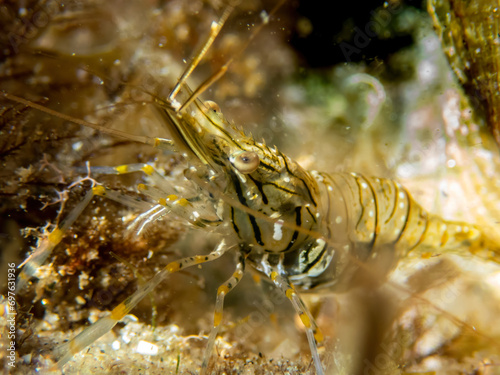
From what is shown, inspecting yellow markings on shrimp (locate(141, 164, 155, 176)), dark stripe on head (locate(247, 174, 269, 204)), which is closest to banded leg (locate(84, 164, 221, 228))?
yellow markings on shrimp (locate(141, 164, 155, 176))

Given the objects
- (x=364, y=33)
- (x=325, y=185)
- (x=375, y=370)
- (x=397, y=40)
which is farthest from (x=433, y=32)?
(x=375, y=370)

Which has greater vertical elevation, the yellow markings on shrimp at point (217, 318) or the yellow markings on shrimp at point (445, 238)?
the yellow markings on shrimp at point (445, 238)

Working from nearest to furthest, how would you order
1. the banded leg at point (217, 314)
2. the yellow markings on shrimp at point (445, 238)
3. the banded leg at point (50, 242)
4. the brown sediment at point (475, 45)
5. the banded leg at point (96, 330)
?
the banded leg at point (96, 330) < the banded leg at point (217, 314) < the banded leg at point (50, 242) < the brown sediment at point (475, 45) < the yellow markings on shrimp at point (445, 238)

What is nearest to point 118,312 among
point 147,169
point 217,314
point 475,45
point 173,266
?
point 173,266

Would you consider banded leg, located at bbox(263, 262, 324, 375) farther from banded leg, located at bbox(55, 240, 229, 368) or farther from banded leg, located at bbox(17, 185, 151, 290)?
banded leg, located at bbox(17, 185, 151, 290)

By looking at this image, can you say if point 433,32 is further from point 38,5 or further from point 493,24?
point 38,5

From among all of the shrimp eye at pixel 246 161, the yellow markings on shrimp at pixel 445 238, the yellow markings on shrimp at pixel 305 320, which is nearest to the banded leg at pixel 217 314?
the yellow markings on shrimp at pixel 305 320

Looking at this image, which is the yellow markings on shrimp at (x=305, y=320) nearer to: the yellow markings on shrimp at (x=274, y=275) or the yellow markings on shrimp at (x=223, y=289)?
the yellow markings on shrimp at (x=274, y=275)
